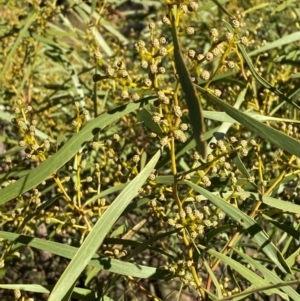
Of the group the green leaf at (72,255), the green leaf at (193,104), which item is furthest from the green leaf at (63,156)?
the green leaf at (193,104)

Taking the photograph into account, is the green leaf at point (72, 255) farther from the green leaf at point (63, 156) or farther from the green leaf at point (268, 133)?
the green leaf at point (268, 133)

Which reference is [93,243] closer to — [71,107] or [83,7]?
[83,7]

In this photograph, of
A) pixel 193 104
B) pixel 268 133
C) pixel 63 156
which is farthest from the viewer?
pixel 63 156

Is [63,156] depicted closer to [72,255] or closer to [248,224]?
[72,255]

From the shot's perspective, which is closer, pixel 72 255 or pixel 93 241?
pixel 93 241

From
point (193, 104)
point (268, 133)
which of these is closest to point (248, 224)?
point (268, 133)

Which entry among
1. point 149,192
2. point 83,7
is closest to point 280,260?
point 149,192
